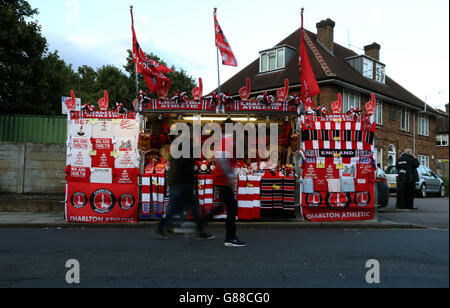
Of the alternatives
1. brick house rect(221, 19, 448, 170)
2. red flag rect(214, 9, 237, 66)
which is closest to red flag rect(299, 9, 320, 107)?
red flag rect(214, 9, 237, 66)

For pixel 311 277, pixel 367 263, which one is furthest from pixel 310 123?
pixel 311 277

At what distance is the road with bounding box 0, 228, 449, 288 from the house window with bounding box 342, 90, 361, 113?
17.4 meters

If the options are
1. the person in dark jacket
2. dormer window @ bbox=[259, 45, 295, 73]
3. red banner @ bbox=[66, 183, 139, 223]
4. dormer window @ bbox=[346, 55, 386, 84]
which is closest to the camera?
red banner @ bbox=[66, 183, 139, 223]

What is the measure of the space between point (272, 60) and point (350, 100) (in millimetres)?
6406

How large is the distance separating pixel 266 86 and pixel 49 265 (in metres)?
22.3

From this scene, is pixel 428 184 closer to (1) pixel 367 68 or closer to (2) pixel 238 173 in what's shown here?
(1) pixel 367 68

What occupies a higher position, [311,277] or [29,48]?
[29,48]

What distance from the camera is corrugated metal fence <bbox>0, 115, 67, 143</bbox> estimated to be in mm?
15867

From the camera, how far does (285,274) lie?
4.89 metres

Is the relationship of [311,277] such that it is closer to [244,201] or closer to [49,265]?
[49,265]

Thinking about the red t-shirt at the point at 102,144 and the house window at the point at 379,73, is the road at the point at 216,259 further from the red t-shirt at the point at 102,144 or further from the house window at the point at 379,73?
the house window at the point at 379,73

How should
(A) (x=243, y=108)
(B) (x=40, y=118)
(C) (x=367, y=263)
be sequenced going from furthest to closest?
1. (B) (x=40, y=118)
2. (A) (x=243, y=108)
3. (C) (x=367, y=263)

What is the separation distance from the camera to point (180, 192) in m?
6.93

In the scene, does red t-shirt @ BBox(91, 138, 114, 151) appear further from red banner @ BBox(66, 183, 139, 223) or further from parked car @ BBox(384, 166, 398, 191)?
parked car @ BBox(384, 166, 398, 191)
